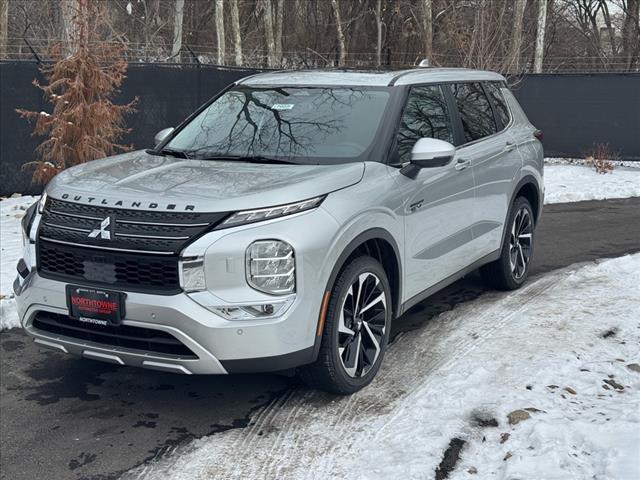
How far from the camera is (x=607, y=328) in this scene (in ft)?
18.4

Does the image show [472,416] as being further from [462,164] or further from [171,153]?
[171,153]

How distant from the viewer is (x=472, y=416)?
4.24 m

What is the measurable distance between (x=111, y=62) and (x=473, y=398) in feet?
25.5

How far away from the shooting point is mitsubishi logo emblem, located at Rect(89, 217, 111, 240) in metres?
4.03

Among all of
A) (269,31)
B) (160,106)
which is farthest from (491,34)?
(269,31)

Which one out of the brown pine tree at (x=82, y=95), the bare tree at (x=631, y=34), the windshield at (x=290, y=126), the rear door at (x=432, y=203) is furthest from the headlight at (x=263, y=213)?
the bare tree at (x=631, y=34)

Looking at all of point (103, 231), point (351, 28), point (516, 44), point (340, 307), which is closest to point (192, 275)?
point (103, 231)

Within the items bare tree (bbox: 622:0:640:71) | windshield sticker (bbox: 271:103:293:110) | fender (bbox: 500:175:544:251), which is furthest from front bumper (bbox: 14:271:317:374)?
bare tree (bbox: 622:0:640:71)

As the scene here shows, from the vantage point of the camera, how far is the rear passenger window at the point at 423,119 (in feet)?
16.8

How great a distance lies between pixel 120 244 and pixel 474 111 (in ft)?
10.9

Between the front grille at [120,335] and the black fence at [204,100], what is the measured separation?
780 centimetres

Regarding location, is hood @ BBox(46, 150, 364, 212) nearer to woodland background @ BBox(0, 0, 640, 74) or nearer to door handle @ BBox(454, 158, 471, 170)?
door handle @ BBox(454, 158, 471, 170)

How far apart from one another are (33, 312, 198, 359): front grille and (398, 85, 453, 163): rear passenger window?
6.32 feet

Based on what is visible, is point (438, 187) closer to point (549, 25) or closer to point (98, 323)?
point (98, 323)
